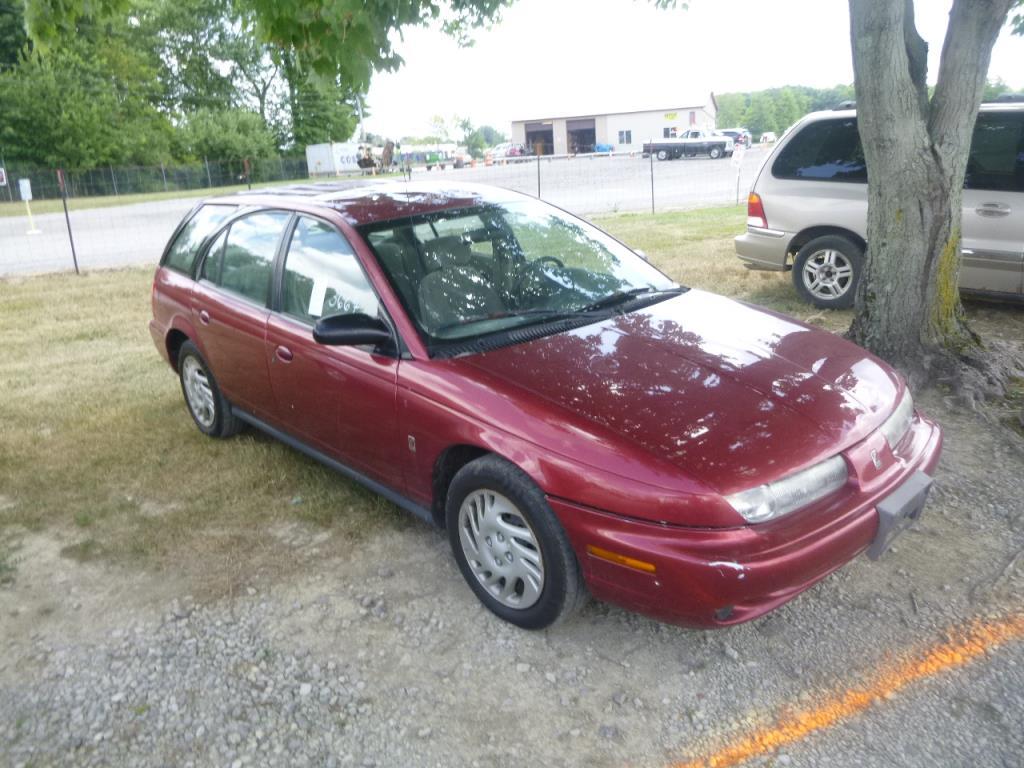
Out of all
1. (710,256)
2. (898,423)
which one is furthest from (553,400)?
(710,256)

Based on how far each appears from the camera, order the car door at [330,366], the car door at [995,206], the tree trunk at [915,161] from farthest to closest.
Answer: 1. the car door at [995,206]
2. the tree trunk at [915,161]
3. the car door at [330,366]

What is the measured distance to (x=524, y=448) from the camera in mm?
3029

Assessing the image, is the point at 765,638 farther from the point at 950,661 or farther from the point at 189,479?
the point at 189,479

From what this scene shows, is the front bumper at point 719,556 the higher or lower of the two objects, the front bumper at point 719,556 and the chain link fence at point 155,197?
the lower

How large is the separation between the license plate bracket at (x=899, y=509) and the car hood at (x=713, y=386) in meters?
0.25

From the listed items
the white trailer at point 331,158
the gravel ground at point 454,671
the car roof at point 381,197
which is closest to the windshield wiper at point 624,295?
the car roof at point 381,197

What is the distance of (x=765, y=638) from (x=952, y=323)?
3207 mm

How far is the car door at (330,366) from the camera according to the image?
370 cm

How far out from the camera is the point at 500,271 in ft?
13.3

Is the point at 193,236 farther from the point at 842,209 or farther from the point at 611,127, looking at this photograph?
the point at 611,127

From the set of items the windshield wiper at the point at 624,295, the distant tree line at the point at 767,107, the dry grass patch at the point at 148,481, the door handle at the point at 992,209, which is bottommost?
the dry grass patch at the point at 148,481

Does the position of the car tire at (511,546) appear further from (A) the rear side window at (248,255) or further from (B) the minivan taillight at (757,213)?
(B) the minivan taillight at (757,213)

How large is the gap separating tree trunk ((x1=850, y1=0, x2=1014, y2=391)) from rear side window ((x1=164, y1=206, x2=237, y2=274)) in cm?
381

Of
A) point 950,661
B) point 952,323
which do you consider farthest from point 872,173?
point 950,661
